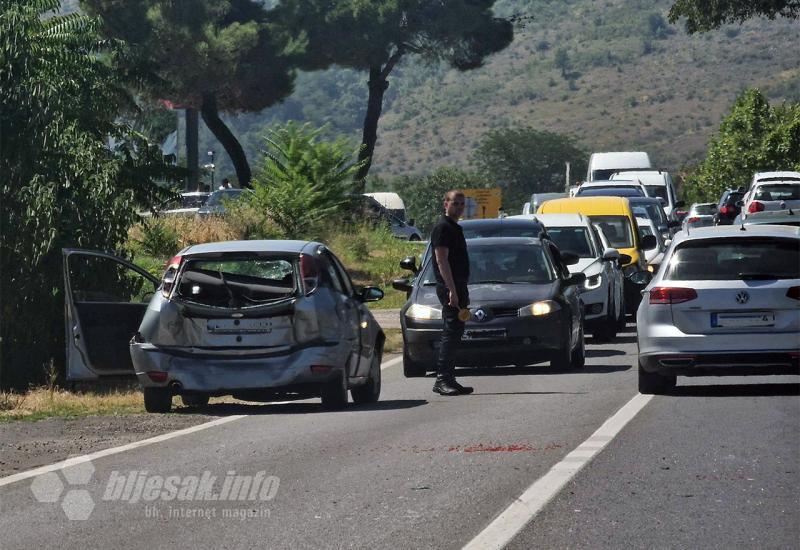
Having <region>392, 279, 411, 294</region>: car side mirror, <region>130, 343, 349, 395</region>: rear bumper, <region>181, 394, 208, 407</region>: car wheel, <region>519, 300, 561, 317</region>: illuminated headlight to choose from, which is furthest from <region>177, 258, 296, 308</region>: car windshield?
<region>519, 300, 561, 317</region>: illuminated headlight

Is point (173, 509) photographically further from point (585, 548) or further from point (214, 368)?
point (214, 368)

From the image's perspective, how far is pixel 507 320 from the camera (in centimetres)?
1862

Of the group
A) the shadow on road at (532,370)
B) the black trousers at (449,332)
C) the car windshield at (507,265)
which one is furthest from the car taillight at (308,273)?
the shadow on road at (532,370)

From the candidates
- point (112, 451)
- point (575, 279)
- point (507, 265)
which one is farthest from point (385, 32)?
point (112, 451)

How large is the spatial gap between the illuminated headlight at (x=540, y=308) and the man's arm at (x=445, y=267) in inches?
99.6

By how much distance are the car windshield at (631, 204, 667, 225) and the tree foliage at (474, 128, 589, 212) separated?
84529mm

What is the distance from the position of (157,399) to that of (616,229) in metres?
14.6

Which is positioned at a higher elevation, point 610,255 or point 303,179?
point 610,255

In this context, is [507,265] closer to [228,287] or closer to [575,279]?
[575,279]

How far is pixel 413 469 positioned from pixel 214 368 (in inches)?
163

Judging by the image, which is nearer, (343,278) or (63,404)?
(343,278)

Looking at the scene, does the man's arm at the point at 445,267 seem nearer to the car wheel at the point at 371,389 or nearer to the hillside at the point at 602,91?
the car wheel at the point at 371,389

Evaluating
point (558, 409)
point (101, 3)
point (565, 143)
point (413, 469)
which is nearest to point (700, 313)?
point (558, 409)

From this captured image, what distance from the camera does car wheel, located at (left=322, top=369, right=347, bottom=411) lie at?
49.7 ft
